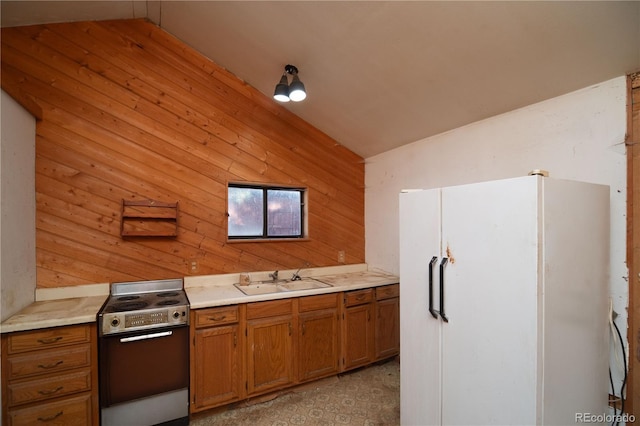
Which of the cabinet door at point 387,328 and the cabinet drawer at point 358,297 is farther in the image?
the cabinet door at point 387,328

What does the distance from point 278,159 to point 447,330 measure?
2266mm

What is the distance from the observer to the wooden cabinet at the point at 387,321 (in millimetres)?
2953

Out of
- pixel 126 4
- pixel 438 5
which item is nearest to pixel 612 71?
pixel 438 5

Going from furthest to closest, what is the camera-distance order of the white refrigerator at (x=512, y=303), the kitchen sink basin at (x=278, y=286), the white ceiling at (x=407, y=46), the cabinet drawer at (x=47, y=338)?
1. the kitchen sink basin at (x=278, y=286)
2. the cabinet drawer at (x=47, y=338)
3. the white ceiling at (x=407, y=46)
4. the white refrigerator at (x=512, y=303)

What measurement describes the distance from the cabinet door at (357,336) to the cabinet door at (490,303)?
3.87 feet

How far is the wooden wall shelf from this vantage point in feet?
7.79

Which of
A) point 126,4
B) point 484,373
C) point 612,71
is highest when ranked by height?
point 126,4

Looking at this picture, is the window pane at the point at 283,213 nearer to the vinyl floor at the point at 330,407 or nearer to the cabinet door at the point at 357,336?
the cabinet door at the point at 357,336

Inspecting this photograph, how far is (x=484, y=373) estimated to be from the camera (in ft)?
4.90

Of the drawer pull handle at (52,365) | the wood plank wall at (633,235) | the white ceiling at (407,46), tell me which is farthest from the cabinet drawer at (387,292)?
the drawer pull handle at (52,365)

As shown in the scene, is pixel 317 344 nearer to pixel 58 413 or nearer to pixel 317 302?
pixel 317 302

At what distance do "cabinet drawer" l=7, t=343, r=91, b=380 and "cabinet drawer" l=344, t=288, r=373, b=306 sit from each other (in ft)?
6.64

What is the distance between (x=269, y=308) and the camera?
7.90 ft

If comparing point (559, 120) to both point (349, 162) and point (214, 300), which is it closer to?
point (349, 162)
